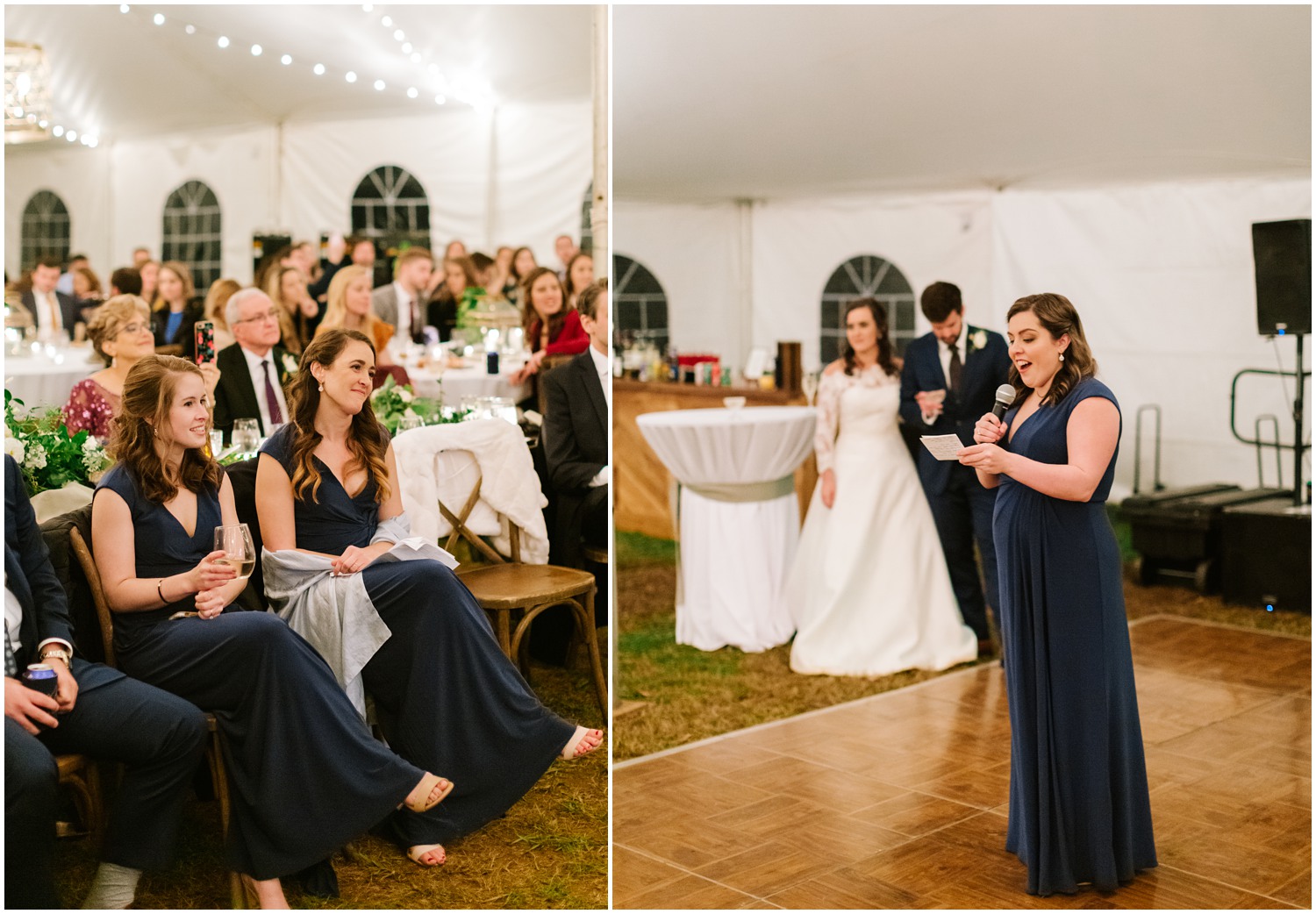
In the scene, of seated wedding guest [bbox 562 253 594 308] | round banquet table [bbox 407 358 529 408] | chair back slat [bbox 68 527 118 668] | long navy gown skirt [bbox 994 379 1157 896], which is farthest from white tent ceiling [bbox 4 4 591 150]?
long navy gown skirt [bbox 994 379 1157 896]

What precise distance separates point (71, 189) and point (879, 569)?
31.5 ft

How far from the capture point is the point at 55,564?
2.65 meters

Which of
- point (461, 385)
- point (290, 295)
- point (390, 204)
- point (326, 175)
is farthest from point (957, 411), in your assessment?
point (326, 175)

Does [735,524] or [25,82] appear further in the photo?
[25,82]

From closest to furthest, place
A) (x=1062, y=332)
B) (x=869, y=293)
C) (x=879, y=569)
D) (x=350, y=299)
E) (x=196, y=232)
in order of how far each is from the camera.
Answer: (x=1062, y=332) < (x=879, y=569) < (x=350, y=299) < (x=869, y=293) < (x=196, y=232)

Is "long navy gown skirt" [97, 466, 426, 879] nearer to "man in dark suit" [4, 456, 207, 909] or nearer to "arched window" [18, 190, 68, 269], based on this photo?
"man in dark suit" [4, 456, 207, 909]

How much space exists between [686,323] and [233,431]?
6.59 m

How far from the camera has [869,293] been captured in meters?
9.11

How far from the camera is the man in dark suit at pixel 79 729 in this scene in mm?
2434

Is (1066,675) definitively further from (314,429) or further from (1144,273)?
(1144,273)

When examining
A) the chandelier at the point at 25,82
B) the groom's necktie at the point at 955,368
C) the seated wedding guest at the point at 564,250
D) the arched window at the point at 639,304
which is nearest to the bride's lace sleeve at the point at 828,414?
the groom's necktie at the point at 955,368

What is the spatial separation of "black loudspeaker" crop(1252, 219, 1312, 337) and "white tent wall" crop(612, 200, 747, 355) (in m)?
4.38

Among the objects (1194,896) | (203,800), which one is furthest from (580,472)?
(1194,896)

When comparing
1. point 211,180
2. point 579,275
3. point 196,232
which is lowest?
point 579,275
